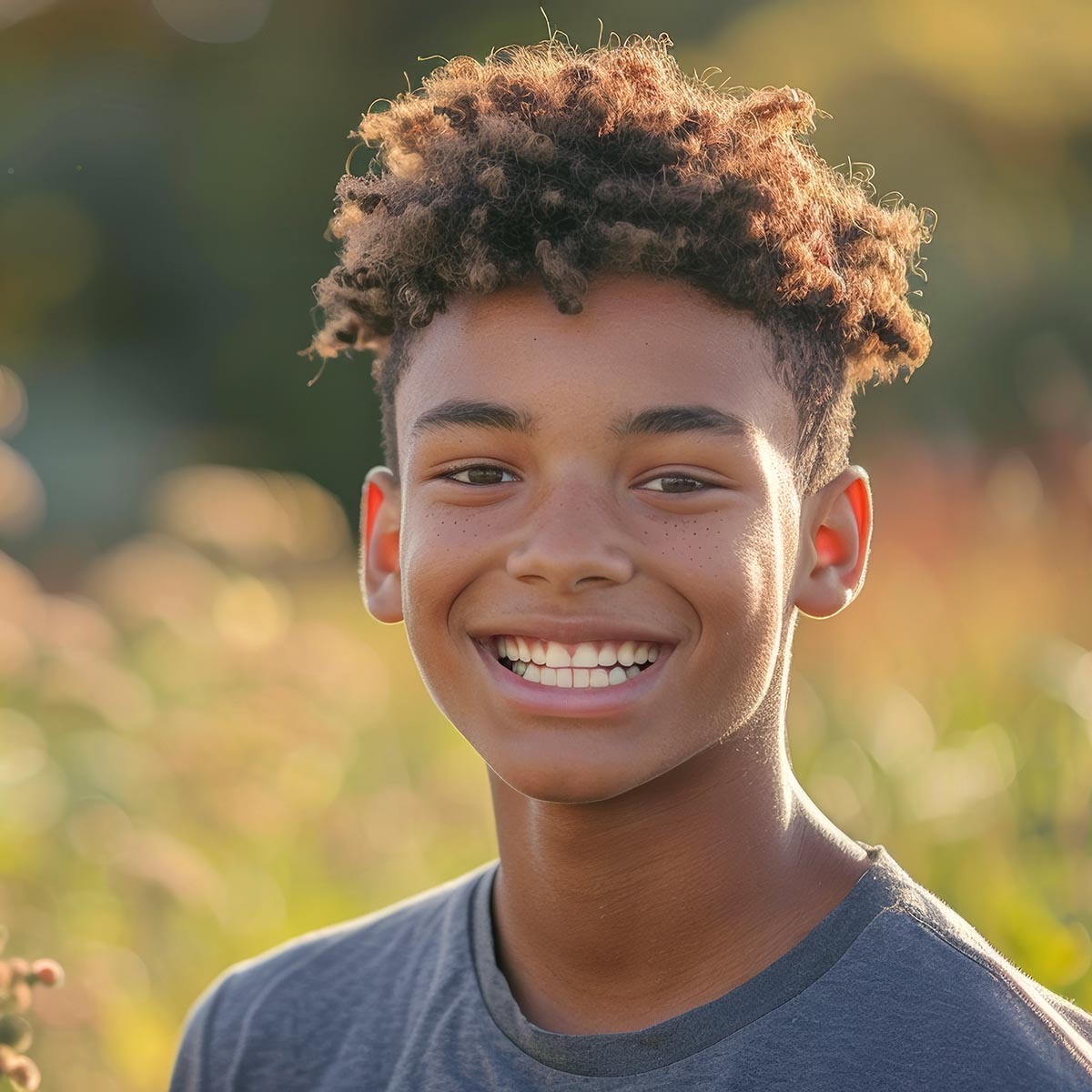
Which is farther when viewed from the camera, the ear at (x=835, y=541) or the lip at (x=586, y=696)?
the ear at (x=835, y=541)

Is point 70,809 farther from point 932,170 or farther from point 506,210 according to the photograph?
point 932,170

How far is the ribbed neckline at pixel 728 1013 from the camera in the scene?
6.38ft

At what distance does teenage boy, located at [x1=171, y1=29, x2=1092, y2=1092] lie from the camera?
193 cm

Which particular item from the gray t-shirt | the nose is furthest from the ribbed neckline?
the nose

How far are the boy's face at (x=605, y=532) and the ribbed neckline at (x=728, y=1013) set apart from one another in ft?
0.92

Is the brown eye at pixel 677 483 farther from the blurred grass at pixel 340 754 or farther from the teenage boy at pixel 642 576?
the blurred grass at pixel 340 754

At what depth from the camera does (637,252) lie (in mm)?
1964

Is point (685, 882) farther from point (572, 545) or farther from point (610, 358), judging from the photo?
point (610, 358)

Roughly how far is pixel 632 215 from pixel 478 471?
0.40 metres

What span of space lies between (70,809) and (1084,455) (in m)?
3.02

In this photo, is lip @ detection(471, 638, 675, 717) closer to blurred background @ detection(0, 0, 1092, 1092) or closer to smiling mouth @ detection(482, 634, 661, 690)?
→ smiling mouth @ detection(482, 634, 661, 690)

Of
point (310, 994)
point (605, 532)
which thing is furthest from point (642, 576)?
point (310, 994)

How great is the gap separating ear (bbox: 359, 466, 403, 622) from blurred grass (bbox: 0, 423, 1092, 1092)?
1417 millimetres

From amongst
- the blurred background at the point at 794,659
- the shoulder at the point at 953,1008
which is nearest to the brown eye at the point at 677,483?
the shoulder at the point at 953,1008
